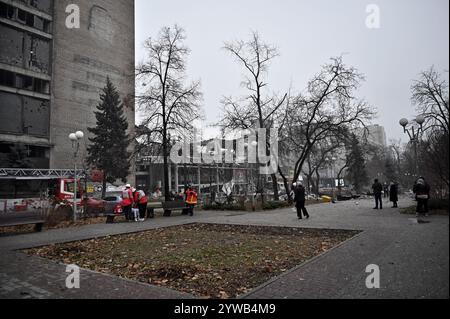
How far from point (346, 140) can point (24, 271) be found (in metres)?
24.9

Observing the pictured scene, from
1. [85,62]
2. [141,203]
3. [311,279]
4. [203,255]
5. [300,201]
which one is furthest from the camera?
[85,62]

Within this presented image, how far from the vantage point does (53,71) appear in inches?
1972

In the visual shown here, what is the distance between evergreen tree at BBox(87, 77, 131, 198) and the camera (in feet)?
148

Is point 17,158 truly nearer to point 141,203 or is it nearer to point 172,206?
point 172,206

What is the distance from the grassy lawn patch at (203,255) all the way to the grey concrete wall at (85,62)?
37.6 meters

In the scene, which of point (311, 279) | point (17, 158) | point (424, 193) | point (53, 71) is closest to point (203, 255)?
point (311, 279)

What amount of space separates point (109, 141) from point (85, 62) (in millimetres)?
20661

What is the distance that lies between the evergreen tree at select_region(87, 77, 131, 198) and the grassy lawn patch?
117 ft

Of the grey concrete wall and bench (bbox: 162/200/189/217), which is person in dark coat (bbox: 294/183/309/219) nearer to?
bench (bbox: 162/200/189/217)

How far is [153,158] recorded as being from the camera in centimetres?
2494

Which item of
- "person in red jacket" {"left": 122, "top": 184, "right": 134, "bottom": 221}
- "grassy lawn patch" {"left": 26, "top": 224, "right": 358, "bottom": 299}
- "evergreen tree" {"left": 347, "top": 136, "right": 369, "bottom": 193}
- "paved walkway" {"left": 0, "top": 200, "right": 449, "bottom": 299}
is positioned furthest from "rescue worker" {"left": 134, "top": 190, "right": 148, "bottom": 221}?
"evergreen tree" {"left": 347, "top": 136, "right": 369, "bottom": 193}

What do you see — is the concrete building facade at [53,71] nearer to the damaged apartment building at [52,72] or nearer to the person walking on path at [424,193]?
the damaged apartment building at [52,72]
